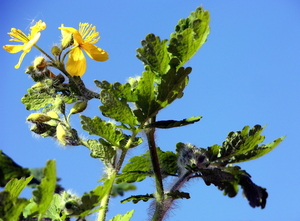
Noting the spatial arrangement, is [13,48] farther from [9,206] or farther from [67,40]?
[9,206]

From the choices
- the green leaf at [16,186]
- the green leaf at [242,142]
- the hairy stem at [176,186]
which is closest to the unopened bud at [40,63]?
the green leaf at [16,186]

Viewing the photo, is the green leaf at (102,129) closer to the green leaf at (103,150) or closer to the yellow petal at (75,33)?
the green leaf at (103,150)

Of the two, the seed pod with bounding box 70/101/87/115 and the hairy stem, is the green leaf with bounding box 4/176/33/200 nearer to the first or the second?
the seed pod with bounding box 70/101/87/115

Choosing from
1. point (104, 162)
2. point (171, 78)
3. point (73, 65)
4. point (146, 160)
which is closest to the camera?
point (171, 78)

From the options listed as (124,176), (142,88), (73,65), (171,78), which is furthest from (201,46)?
(124,176)

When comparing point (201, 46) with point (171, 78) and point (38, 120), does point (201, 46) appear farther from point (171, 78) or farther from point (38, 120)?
point (38, 120)

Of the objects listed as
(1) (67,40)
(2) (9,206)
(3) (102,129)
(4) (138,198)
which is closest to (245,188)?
(4) (138,198)

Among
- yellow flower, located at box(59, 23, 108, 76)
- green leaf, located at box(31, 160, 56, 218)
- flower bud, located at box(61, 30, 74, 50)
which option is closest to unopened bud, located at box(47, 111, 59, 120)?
yellow flower, located at box(59, 23, 108, 76)
